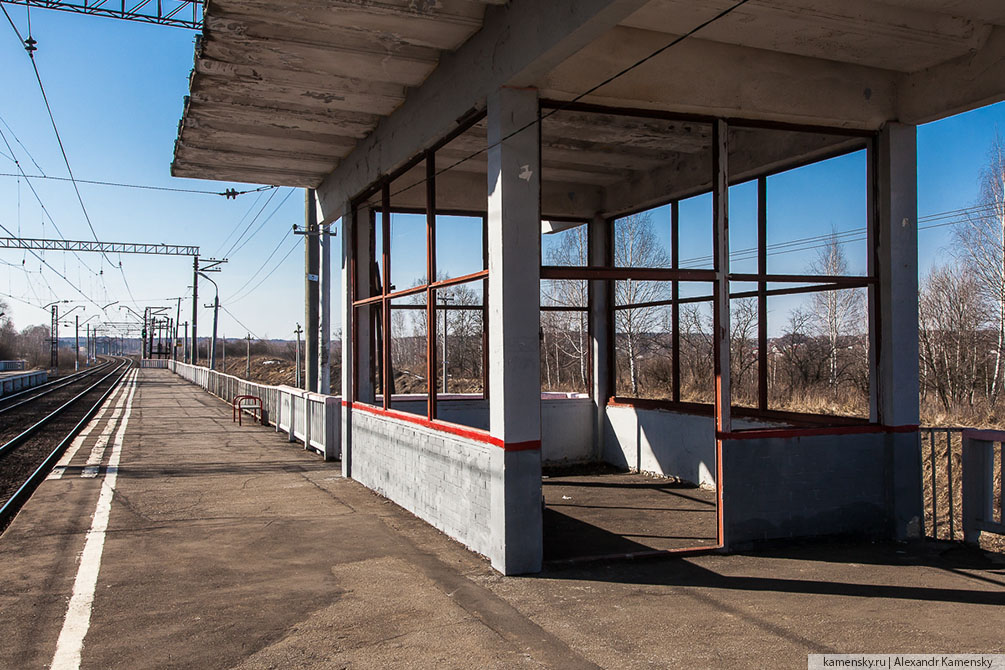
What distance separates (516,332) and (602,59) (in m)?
2.44

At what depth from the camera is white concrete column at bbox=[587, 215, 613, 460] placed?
41.9 feet

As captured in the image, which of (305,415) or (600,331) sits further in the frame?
(305,415)

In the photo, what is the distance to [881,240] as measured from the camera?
7.74 metres

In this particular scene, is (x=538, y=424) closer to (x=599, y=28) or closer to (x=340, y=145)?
(x=599, y=28)

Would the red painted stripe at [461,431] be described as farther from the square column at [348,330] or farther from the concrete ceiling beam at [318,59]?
the concrete ceiling beam at [318,59]

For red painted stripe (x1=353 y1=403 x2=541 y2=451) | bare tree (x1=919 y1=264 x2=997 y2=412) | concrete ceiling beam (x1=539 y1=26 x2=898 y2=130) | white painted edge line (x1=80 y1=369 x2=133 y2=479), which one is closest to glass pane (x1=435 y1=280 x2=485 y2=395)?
red painted stripe (x1=353 y1=403 x2=541 y2=451)

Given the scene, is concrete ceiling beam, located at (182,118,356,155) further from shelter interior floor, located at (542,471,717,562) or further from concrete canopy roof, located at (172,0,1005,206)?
shelter interior floor, located at (542,471,717,562)

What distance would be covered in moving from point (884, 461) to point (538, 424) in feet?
12.2

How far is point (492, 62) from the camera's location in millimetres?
6652

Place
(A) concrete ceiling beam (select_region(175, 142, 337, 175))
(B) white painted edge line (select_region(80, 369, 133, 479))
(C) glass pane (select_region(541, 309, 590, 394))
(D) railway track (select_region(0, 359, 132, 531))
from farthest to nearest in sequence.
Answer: (C) glass pane (select_region(541, 309, 590, 394))
(B) white painted edge line (select_region(80, 369, 133, 479))
(D) railway track (select_region(0, 359, 132, 531))
(A) concrete ceiling beam (select_region(175, 142, 337, 175))

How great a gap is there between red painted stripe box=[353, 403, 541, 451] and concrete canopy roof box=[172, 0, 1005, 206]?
2972mm

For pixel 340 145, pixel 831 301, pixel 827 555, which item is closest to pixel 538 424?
pixel 827 555

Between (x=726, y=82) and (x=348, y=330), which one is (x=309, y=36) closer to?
(x=726, y=82)

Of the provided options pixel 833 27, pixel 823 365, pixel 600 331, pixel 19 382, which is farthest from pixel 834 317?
pixel 19 382
